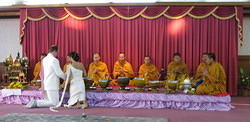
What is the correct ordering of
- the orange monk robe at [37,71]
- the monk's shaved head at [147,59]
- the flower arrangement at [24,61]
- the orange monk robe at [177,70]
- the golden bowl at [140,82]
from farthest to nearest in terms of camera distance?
1. the orange monk robe at [37,71]
2. the flower arrangement at [24,61]
3. the monk's shaved head at [147,59]
4. the orange monk robe at [177,70]
5. the golden bowl at [140,82]

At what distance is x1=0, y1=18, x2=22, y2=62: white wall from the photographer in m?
9.27

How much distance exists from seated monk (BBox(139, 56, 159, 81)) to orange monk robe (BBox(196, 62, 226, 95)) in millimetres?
1873

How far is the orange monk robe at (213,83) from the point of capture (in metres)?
5.68

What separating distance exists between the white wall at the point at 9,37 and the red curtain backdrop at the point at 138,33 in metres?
0.82

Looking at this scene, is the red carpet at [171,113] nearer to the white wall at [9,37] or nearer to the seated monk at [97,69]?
the seated monk at [97,69]

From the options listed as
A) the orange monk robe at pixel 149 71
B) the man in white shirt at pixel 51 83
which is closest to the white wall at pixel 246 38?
the orange monk robe at pixel 149 71

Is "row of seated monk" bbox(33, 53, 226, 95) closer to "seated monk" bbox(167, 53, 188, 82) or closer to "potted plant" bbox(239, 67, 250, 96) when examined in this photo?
"seated monk" bbox(167, 53, 188, 82)

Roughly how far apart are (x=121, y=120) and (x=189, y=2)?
4.45 metres

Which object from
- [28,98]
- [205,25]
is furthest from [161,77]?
[28,98]

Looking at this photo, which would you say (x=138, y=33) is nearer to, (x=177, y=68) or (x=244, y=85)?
(x=177, y=68)

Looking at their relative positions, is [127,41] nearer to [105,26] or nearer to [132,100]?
[105,26]

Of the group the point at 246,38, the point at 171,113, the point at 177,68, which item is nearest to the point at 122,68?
the point at 177,68

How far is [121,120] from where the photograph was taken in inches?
177

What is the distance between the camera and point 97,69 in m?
7.85
